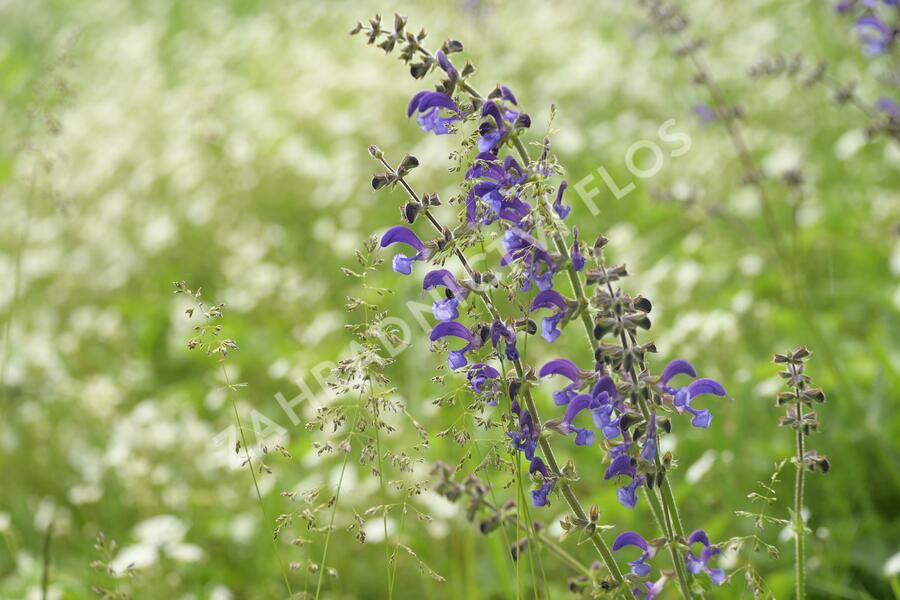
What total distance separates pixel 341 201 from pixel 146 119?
3.70 m

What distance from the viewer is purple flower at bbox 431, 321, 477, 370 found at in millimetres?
1722

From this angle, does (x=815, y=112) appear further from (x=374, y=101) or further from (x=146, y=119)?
(x=146, y=119)

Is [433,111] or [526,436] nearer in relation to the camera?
[526,436]

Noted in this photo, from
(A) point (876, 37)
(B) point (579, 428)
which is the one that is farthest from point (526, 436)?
(A) point (876, 37)

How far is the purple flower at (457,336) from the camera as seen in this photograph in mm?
1722

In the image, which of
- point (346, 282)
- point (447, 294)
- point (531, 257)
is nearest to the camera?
point (531, 257)

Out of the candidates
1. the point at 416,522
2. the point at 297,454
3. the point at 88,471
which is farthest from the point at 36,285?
the point at 416,522

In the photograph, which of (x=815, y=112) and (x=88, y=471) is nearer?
(x=88, y=471)

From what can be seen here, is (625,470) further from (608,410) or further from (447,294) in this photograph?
(447,294)

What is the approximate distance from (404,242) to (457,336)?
0.24 m

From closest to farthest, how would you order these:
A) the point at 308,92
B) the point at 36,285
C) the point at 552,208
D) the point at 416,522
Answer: the point at 552,208 < the point at 416,522 < the point at 36,285 < the point at 308,92

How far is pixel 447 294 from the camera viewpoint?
1825 millimetres

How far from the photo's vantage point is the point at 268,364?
16.7ft

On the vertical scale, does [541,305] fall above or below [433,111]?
below
